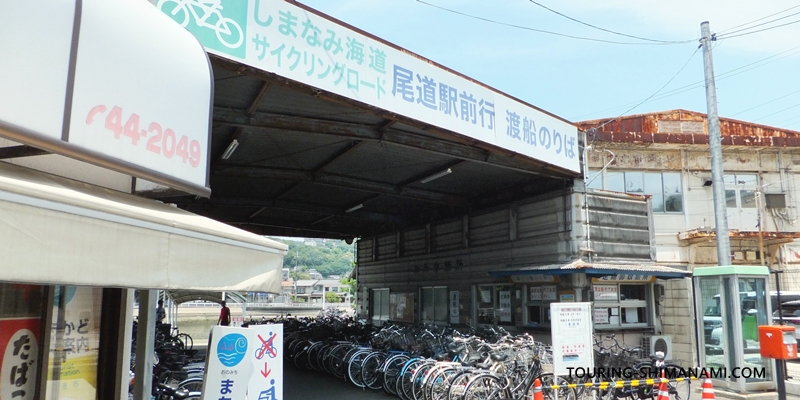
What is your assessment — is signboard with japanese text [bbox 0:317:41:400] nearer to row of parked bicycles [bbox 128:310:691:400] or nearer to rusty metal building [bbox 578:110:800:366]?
row of parked bicycles [bbox 128:310:691:400]

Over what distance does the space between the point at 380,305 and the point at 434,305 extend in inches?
155

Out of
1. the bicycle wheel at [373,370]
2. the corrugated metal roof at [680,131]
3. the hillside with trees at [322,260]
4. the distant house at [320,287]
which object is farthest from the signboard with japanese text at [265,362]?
the hillside with trees at [322,260]

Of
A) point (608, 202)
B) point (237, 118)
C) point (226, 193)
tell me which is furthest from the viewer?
point (226, 193)

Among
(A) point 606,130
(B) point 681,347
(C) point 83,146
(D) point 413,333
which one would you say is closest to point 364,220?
(D) point 413,333

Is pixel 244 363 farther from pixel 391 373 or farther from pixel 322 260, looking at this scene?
pixel 322 260

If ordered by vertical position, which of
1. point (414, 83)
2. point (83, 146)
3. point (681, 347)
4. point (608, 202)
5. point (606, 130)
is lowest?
point (681, 347)

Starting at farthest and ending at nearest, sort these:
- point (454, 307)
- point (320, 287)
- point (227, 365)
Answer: point (320, 287), point (454, 307), point (227, 365)

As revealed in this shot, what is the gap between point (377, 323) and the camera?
20.7 m

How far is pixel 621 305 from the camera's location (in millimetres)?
13156

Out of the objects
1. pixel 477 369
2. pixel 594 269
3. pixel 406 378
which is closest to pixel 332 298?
pixel 594 269

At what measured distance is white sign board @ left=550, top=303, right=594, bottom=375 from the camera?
8109 millimetres

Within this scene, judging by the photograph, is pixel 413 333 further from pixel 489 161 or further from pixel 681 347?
pixel 681 347

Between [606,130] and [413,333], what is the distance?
33.3 ft

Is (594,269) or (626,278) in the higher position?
(594,269)
